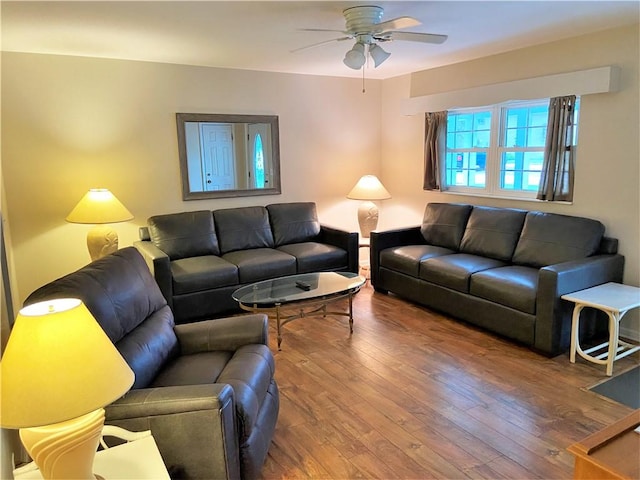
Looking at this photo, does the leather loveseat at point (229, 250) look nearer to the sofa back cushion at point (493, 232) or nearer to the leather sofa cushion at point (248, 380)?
the sofa back cushion at point (493, 232)

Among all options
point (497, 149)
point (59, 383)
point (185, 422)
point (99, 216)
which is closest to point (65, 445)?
point (59, 383)

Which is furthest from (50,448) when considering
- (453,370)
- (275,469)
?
(453,370)

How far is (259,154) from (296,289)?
1.99 meters

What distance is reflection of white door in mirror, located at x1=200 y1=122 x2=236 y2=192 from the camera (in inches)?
187

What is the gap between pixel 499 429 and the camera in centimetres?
248

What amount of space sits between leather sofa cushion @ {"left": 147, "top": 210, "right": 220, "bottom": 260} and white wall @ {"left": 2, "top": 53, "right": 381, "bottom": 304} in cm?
24

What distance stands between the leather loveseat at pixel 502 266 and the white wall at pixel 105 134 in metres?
1.62

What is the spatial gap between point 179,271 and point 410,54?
2.86 m

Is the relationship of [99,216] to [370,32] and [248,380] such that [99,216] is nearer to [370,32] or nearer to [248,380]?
[248,380]

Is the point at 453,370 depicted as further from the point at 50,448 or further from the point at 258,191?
the point at 258,191

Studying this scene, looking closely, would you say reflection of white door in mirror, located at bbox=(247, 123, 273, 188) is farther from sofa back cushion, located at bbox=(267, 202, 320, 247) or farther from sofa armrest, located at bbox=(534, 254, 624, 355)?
sofa armrest, located at bbox=(534, 254, 624, 355)

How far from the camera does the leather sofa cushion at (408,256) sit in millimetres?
4336

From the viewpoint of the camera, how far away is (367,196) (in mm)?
5250

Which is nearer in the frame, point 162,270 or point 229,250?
point 162,270
